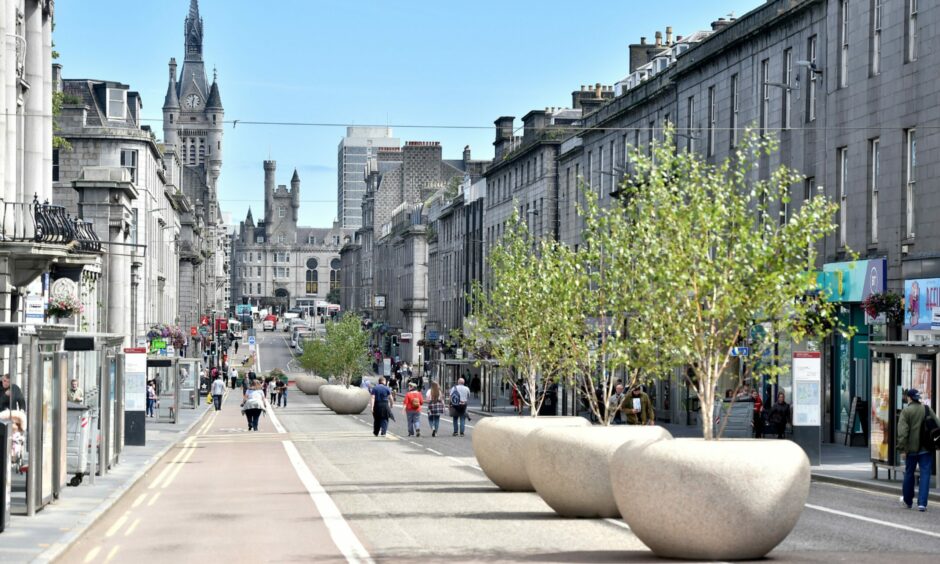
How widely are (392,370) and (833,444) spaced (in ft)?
264

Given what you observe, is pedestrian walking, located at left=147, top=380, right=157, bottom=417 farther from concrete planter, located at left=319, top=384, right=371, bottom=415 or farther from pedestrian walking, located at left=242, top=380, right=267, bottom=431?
pedestrian walking, located at left=242, top=380, right=267, bottom=431

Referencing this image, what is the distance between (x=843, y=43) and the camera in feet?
136

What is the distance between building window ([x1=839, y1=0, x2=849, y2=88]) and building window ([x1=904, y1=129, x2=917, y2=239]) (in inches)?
165

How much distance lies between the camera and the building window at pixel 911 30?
36.9 meters

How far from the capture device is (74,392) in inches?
983

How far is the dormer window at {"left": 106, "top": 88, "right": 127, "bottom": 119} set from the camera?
9538cm

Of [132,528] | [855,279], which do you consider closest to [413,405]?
[855,279]

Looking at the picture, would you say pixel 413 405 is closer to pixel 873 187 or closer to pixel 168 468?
pixel 168 468

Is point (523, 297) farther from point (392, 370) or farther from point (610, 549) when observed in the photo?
point (392, 370)

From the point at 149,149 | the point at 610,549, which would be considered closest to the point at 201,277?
the point at 149,149

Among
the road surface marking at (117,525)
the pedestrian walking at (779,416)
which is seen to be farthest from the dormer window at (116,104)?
the road surface marking at (117,525)

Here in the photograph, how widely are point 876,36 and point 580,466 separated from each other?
930 inches

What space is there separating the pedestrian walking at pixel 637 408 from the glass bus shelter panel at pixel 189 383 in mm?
37463

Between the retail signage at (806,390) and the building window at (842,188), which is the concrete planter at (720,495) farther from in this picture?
the building window at (842,188)
